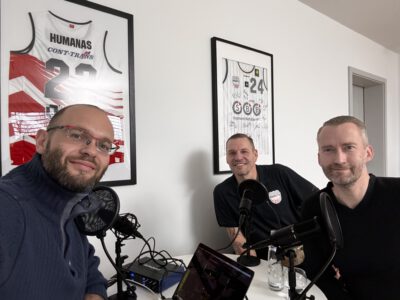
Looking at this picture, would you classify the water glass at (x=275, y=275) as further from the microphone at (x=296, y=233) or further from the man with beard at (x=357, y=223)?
the microphone at (x=296, y=233)

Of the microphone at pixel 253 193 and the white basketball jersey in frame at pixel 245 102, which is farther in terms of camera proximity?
the white basketball jersey in frame at pixel 245 102

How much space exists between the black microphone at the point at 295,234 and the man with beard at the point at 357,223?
424 millimetres

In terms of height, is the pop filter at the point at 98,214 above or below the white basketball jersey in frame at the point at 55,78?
below

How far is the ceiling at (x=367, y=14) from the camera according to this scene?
2516 millimetres

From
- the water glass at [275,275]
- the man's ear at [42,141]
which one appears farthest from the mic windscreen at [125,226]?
the water glass at [275,275]

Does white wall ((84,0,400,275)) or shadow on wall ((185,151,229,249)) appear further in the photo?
shadow on wall ((185,151,229,249))

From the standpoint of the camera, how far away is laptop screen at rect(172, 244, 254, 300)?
0.80 metres

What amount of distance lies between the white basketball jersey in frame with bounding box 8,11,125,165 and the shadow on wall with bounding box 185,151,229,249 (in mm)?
503

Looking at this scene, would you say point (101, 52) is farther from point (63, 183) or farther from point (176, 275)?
point (176, 275)

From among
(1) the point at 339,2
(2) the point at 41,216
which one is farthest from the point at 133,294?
(1) the point at 339,2

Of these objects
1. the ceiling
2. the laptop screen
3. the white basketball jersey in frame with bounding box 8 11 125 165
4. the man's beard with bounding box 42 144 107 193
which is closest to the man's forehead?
the white basketball jersey in frame with bounding box 8 11 125 165

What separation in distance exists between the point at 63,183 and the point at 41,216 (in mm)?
107

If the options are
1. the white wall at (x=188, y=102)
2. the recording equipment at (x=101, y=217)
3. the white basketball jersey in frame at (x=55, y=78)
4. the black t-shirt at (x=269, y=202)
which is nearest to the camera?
the recording equipment at (x=101, y=217)

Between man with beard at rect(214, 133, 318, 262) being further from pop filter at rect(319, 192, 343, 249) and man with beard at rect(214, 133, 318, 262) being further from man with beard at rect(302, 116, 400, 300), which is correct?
pop filter at rect(319, 192, 343, 249)
